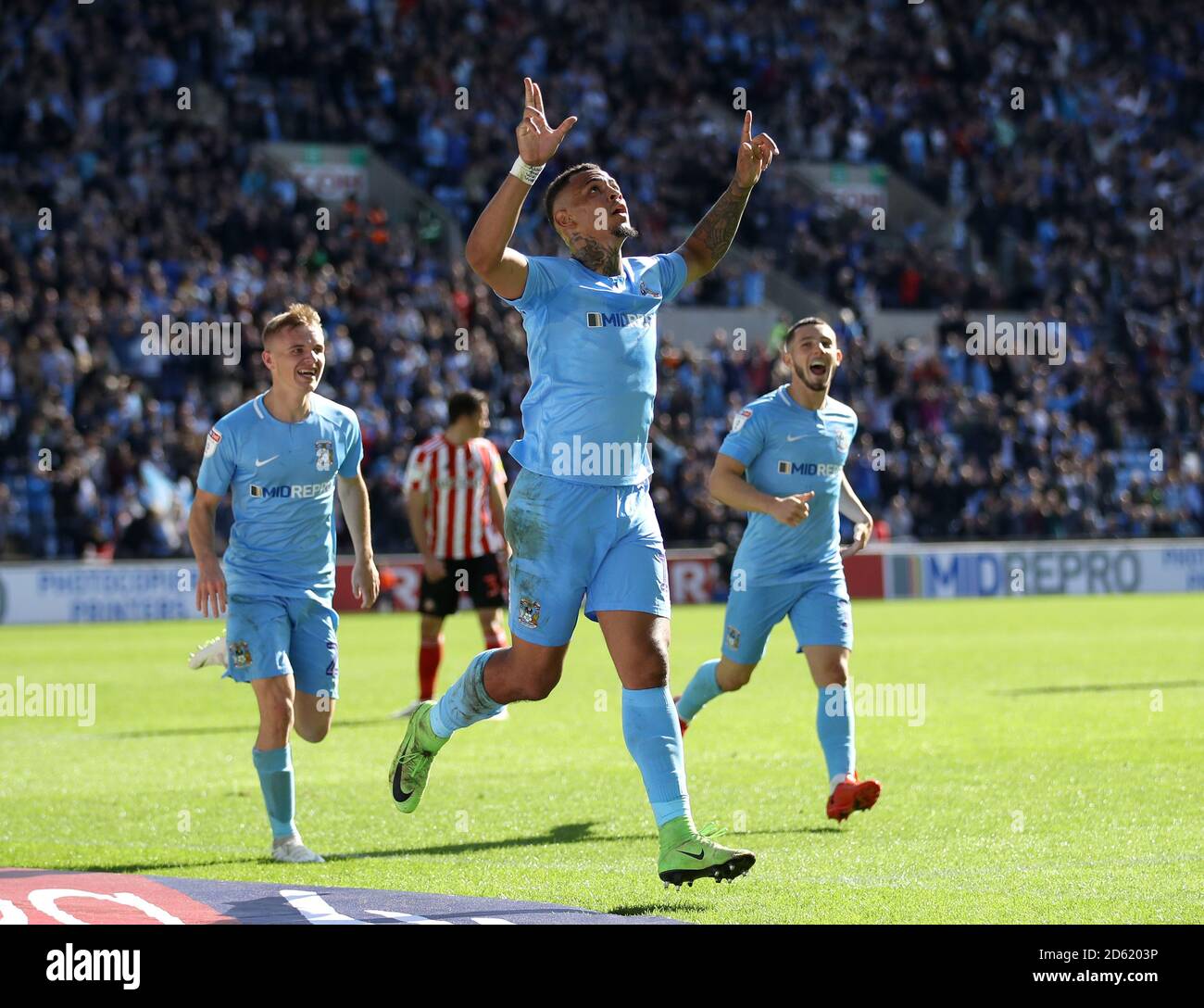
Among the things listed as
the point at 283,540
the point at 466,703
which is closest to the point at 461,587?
the point at 283,540

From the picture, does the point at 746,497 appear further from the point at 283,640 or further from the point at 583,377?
the point at 283,640

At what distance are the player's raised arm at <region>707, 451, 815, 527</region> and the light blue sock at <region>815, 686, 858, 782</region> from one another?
898mm

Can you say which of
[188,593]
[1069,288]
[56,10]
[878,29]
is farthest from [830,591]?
[878,29]

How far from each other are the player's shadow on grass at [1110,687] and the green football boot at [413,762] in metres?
8.44

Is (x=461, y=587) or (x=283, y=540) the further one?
(x=461, y=587)

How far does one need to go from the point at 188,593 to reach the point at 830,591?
1814 centimetres

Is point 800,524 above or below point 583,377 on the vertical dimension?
below

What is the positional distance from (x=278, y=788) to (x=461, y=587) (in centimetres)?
619

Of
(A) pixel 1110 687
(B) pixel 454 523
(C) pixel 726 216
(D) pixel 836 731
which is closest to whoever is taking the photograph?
(C) pixel 726 216

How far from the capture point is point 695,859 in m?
6.07

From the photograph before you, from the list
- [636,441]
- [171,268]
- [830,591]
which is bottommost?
[830,591]

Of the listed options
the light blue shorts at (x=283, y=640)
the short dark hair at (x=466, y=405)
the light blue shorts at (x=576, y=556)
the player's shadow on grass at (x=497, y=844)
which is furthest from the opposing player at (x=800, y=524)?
the short dark hair at (x=466, y=405)
